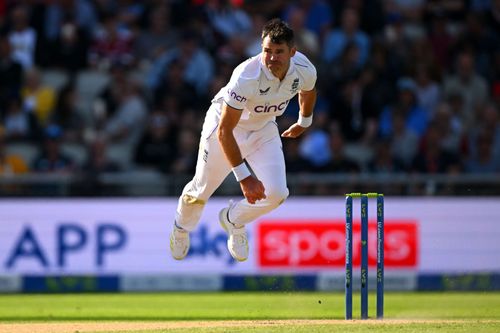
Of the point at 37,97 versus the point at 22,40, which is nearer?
the point at 37,97

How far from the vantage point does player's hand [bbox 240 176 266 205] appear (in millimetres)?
7699

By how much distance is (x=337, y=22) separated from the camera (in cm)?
1474

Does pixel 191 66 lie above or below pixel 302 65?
above

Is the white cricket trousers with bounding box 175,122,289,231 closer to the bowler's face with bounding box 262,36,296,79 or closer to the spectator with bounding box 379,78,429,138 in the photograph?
the bowler's face with bounding box 262,36,296,79

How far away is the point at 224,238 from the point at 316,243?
1021mm

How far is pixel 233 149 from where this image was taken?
7.77 metres

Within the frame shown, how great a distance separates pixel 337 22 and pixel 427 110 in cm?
169

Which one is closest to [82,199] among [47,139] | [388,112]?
[47,139]

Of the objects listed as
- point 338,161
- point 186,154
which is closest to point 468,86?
point 338,161

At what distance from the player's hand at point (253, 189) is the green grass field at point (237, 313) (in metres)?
0.91

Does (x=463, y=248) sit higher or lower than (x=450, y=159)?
lower

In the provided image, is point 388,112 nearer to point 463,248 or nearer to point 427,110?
point 427,110

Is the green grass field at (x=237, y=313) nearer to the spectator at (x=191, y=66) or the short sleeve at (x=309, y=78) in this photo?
the short sleeve at (x=309, y=78)

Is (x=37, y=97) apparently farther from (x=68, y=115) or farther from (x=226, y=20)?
(x=226, y=20)
